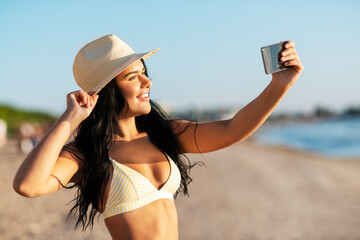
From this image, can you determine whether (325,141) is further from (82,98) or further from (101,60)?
(82,98)

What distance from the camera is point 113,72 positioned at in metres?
2.06

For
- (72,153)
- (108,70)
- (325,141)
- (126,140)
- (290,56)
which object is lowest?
(325,141)

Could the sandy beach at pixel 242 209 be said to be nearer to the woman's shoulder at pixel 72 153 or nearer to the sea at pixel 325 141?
the woman's shoulder at pixel 72 153

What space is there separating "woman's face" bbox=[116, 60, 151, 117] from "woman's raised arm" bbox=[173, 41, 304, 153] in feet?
1.03

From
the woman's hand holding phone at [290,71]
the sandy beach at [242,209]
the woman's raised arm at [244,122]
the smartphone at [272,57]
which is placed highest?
the smartphone at [272,57]

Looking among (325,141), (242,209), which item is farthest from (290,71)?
(325,141)

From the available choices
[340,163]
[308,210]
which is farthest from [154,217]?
[340,163]

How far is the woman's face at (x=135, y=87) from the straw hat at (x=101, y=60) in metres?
0.06

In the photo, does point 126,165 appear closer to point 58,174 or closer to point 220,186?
point 58,174

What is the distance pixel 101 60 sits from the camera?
213 centimetres

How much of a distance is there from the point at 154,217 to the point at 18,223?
17.3 feet

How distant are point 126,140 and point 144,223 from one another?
50 cm

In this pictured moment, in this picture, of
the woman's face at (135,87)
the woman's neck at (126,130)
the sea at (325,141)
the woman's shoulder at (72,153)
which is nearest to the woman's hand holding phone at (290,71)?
the woman's face at (135,87)

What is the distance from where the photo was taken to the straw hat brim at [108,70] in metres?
2.04
